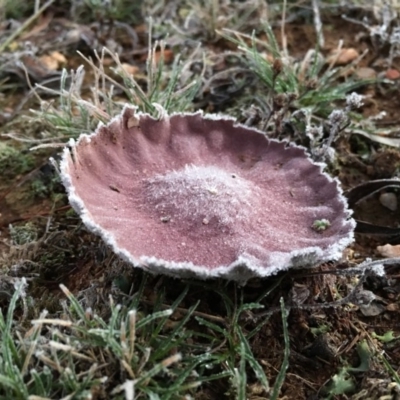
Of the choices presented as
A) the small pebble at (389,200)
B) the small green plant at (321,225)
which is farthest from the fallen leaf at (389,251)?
the small green plant at (321,225)

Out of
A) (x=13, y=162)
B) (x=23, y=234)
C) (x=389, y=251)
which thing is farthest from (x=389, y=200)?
(x=13, y=162)

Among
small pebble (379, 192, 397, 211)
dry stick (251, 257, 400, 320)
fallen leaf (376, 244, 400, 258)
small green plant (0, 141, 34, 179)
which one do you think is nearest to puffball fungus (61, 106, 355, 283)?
dry stick (251, 257, 400, 320)

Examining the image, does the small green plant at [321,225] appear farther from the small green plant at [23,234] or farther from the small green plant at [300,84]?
the small green plant at [23,234]

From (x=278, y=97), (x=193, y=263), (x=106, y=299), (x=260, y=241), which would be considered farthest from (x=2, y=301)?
(x=278, y=97)

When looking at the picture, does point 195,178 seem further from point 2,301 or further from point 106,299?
point 2,301

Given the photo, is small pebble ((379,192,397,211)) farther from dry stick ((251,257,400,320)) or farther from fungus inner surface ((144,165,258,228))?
fungus inner surface ((144,165,258,228))
